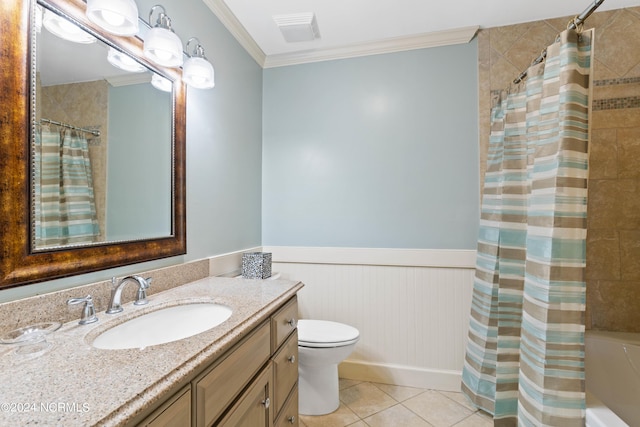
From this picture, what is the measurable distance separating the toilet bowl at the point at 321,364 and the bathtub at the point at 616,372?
1247 mm

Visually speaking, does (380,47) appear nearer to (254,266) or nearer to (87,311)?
(254,266)

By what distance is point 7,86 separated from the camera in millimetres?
818

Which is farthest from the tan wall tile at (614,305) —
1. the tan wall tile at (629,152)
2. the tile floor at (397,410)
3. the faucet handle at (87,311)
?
the faucet handle at (87,311)

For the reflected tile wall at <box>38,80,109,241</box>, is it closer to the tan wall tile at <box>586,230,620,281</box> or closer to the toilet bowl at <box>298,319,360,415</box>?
the toilet bowl at <box>298,319,360,415</box>

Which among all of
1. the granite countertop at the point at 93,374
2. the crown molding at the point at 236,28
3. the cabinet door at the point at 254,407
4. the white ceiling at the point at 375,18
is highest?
the white ceiling at the point at 375,18

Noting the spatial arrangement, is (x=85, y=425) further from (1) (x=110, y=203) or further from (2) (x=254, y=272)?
(2) (x=254, y=272)

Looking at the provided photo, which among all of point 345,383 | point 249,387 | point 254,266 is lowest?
point 345,383

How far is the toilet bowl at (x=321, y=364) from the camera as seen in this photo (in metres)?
1.70

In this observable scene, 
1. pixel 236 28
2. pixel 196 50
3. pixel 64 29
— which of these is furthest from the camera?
pixel 236 28

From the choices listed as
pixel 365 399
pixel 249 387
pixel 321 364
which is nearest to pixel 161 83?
pixel 249 387

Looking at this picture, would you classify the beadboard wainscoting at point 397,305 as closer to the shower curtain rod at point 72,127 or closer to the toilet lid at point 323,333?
the toilet lid at point 323,333

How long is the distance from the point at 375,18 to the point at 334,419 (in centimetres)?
246

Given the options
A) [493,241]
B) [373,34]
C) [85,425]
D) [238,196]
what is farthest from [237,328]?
[373,34]

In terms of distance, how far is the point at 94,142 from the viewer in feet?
3.52
